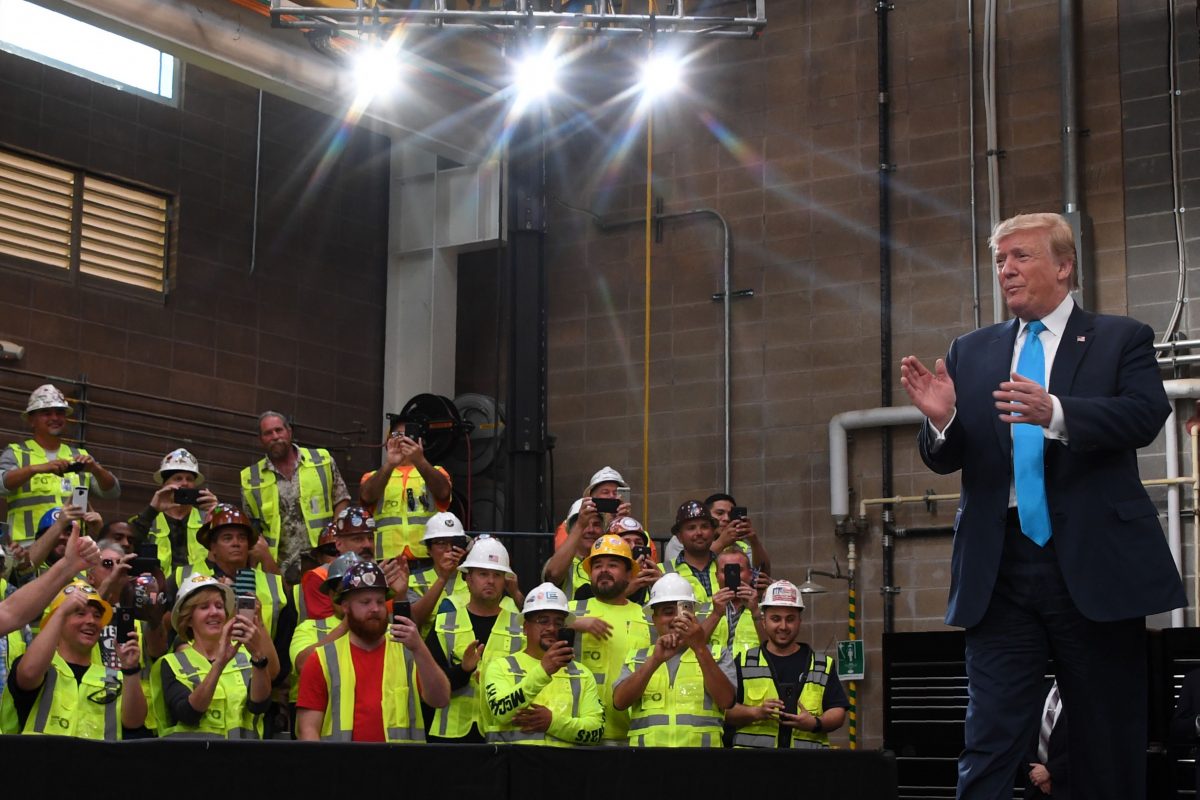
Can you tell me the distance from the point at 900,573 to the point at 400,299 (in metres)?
5.72

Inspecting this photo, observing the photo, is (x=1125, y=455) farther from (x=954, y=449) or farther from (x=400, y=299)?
(x=400, y=299)

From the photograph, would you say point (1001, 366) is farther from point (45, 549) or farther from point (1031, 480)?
point (45, 549)

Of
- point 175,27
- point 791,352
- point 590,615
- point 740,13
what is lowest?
point 590,615

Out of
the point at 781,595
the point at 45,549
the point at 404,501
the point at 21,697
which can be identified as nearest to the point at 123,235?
the point at 404,501

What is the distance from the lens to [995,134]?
13.2 m

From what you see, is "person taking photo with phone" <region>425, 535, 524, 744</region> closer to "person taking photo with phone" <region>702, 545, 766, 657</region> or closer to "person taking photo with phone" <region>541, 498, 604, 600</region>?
"person taking photo with phone" <region>541, 498, 604, 600</region>

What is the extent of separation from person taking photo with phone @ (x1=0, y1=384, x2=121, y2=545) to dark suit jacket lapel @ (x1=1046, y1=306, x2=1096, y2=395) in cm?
786

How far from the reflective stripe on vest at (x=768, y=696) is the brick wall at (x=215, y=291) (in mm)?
6625

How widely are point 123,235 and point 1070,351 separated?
11245mm

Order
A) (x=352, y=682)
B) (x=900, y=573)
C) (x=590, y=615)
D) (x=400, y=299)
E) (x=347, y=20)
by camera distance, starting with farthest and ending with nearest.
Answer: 1. (x=400, y=299)
2. (x=900, y=573)
3. (x=347, y=20)
4. (x=590, y=615)
5. (x=352, y=682)

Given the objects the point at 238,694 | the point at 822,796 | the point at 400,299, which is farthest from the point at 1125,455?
the point at 400,299

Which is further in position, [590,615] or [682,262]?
[682,262]

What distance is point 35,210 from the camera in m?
13.0

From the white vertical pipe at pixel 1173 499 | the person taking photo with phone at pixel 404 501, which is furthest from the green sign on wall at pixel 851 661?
the person taking photo with phone at pixel 404 501
